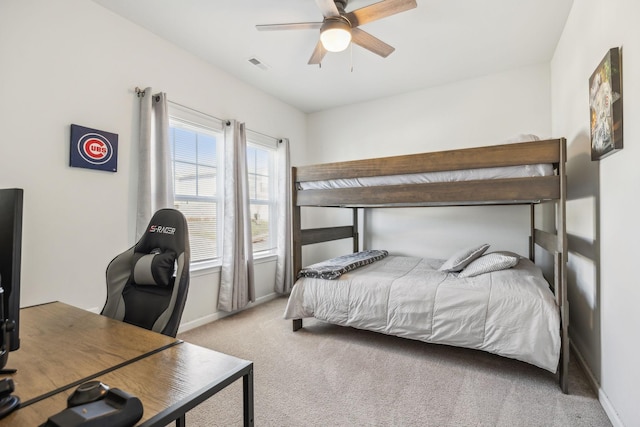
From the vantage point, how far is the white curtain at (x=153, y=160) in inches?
96.9

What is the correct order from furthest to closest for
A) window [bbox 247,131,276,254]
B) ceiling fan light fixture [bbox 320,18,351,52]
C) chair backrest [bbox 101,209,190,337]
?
window [bbox 247,131,276,254], ceiling fan light fixture [bbox 320,18,351,52], chair backrest [bbox 101,209,190,337]

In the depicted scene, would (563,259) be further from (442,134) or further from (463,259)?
(442,134)

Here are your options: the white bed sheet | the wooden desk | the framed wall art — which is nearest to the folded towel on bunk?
the white bed sheet

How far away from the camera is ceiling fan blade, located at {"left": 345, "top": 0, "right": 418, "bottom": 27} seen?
1.84 meters

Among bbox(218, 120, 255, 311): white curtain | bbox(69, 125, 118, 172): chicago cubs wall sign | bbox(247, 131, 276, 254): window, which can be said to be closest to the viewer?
bbox(69, 125, 118, 172): chicago cubs wall sign

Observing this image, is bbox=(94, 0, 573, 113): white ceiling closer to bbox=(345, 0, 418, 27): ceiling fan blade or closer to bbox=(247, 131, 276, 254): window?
bbox=(345, 0, 418, 27): ceiling fan blade

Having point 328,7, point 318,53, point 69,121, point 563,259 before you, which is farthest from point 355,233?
point 69,121

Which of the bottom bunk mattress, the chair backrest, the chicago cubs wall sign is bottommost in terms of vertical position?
the bottom bunk mattress

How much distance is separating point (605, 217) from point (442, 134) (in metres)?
2.21

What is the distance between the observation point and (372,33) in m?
2.61

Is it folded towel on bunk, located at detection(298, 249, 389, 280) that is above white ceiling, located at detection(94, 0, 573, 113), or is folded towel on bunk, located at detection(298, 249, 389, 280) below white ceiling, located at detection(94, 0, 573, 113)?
below

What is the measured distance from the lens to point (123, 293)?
4.83 feet

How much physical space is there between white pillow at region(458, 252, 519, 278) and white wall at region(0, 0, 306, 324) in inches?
108

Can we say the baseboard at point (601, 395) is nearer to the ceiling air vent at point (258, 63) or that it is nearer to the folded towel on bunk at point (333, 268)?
the folded towel on bunk at point (333, 268)
